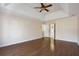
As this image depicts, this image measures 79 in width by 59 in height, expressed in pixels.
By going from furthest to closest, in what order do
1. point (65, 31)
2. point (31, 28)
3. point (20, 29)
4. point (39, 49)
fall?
point (65, 31), point (39, 49), point (31, 28), point (20, 29)

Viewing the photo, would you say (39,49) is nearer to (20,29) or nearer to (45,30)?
(45,30)

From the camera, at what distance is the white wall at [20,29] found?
6.42 ft

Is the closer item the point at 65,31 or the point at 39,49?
the point at 39,49

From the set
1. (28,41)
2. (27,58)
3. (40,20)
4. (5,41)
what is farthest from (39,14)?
(5,41)

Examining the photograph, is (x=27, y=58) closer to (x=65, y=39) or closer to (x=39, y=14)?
(x=39, y=14)

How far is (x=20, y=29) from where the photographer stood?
199 cm

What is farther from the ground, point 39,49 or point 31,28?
point 31,28

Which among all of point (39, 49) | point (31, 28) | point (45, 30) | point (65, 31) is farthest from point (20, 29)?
point (65, 31)

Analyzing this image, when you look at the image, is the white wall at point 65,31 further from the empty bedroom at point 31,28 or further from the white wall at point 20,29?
the white wall at point 20,29

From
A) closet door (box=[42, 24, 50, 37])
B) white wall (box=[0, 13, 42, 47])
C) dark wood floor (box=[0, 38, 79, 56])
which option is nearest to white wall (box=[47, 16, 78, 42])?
dark wood floor (box=[0, 38, 79, 56])

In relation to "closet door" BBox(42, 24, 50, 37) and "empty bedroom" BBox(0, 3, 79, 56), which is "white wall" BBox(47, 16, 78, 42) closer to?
"empty bedroom" BBox(0, 3, 79, 56)

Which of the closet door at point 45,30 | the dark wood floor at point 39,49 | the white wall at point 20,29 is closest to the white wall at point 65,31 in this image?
the dark wood floor at point 39,49

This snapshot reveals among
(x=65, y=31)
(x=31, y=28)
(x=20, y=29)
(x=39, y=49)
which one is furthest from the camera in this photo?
(x=65, y=31)

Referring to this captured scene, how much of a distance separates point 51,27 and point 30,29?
521mm
